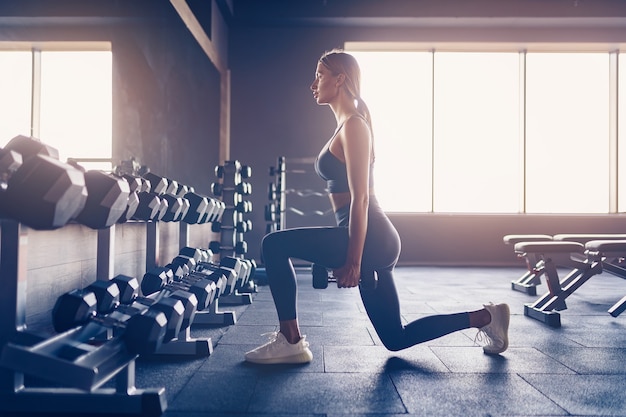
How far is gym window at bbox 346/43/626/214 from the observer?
19.2 feet

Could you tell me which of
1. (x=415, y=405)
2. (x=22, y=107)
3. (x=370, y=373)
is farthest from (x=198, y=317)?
(x=22, y=107)

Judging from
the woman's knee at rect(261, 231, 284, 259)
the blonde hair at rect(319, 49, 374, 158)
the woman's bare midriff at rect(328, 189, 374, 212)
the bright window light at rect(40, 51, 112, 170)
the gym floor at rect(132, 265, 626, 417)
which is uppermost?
the bright window light at rect(40, 51, 112, 170)

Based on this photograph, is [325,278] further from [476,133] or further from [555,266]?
[476,133]

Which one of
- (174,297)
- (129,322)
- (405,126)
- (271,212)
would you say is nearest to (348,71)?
(174,297)

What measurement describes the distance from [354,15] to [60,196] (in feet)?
16.2

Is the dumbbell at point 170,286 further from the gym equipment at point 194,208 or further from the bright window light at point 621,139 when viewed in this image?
the bright window light at point 621,139

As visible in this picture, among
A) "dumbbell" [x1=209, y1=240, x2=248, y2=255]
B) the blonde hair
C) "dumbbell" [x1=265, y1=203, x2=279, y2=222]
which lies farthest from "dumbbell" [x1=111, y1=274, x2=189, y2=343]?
"dumbbell" [x1=265, y1=203, x2=279, y2=222]

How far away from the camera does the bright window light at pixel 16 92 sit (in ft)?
16.9

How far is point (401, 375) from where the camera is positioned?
5.53 ft

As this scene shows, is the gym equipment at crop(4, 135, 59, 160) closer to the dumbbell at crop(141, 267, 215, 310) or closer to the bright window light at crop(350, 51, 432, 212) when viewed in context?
the dumbbell at crop(141, 267, 215, 310)

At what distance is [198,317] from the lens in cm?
253

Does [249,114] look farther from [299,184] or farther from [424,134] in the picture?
[424,134]

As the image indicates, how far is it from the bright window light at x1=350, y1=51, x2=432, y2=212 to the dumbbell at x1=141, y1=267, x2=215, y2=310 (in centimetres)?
415

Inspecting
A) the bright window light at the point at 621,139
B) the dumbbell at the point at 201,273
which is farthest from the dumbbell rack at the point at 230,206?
the bright window light at the point at 621,139
